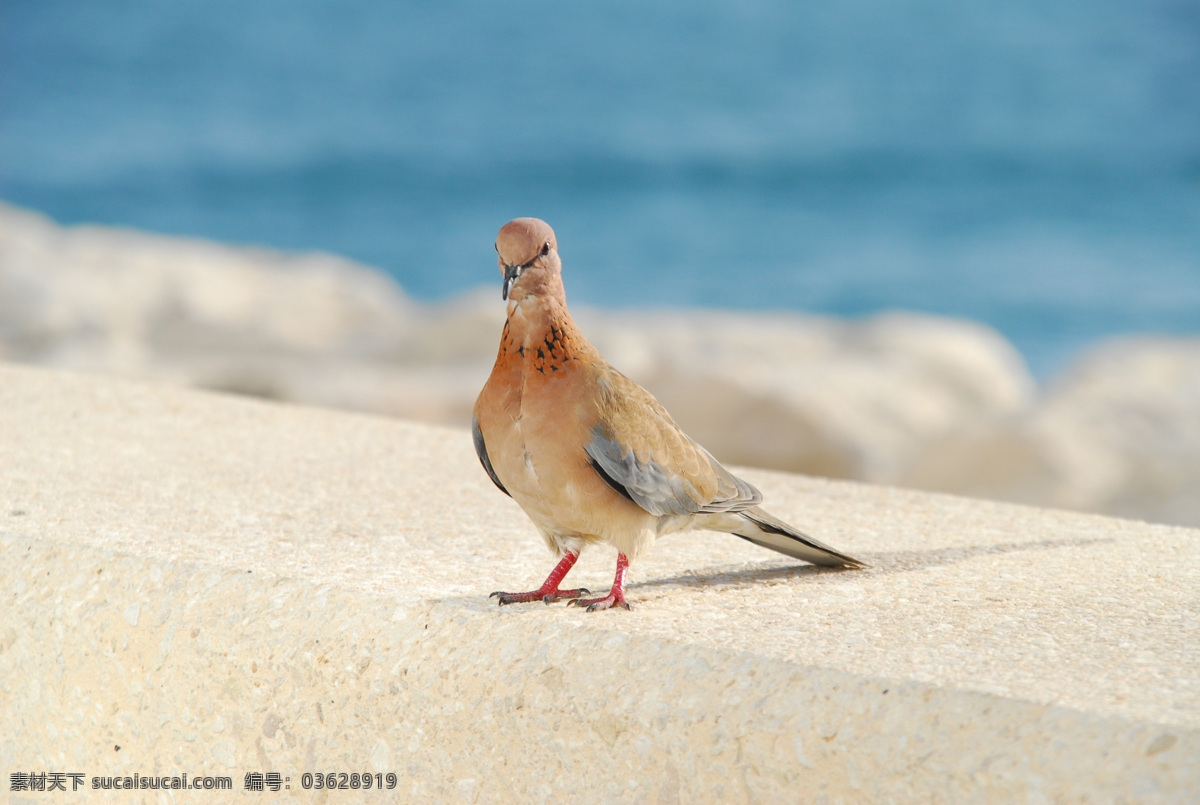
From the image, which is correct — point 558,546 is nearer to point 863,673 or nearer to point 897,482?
point 863,673

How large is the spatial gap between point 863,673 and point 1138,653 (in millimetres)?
503

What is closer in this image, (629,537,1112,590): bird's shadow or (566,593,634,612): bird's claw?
(566,593,634,612): bird's claw

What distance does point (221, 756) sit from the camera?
2.04 metres

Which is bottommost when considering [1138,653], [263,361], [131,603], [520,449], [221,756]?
[221,756]

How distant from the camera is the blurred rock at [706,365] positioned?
20.6 ft

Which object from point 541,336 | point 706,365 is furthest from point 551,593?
point 706,365

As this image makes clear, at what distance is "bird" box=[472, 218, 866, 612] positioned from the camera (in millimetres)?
1875

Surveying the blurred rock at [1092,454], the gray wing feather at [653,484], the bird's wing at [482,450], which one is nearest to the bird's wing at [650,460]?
the gray wing feather at [653,484]

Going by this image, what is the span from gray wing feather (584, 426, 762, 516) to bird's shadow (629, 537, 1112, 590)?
0.84 feet

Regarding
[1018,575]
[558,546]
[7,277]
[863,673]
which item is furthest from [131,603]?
[7,277]

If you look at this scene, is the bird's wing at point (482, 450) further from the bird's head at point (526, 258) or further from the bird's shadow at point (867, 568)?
the bird's shadow at point (867, 568)

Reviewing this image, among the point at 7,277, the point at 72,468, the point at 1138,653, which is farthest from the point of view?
the point at 7,277

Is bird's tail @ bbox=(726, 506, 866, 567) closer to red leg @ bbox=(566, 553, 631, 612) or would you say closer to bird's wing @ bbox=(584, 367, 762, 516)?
bird's wing @ bbox=(584, 367, 762, 516)

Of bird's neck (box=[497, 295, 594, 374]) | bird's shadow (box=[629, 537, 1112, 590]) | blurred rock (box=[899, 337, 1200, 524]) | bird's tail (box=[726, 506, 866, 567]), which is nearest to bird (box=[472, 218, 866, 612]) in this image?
bird's neck (box=[497, 295, 594, 374])
